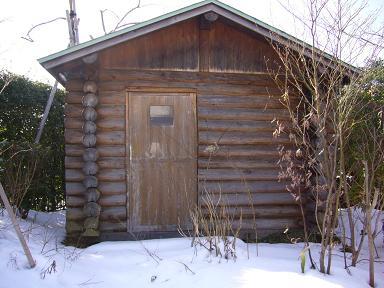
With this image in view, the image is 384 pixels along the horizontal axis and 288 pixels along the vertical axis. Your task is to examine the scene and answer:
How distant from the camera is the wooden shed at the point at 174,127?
23.9 ft

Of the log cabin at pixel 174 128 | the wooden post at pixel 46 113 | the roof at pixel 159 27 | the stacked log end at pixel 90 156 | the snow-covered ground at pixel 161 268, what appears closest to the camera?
the snow-covered ground at pixel 161 268

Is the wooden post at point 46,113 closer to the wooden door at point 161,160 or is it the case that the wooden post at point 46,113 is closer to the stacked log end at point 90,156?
the stacked log end at point 90,156

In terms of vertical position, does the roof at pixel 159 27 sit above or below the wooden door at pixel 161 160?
above

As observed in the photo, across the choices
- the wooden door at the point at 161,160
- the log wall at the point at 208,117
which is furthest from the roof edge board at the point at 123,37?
the wooden door at the point at 161,160

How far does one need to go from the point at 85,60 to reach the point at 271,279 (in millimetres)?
4717

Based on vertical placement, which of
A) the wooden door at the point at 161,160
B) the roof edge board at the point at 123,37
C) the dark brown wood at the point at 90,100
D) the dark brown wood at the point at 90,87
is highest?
the roof edge board at the point at 123,37

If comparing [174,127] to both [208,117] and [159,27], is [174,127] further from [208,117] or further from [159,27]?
[159,27]

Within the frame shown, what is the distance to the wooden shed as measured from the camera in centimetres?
730

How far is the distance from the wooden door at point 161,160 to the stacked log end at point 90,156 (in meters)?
0.64

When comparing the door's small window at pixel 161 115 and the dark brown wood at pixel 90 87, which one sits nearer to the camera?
the dark brown wood at pixel 90 87

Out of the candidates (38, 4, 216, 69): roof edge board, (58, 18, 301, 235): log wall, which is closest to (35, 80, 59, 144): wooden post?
(58, 18, 301, 235): log wall

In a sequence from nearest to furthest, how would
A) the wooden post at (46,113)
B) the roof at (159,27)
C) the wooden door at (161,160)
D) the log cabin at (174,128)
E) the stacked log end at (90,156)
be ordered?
1. the roof at (159,27)
2. the stacked log end at (90,156)
3. the log cabin at (174,128)
4. the wooden door at (161,160)
5. the wooden post at (46,113)

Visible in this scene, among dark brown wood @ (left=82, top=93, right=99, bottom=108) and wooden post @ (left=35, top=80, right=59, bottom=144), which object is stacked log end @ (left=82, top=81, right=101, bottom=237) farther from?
wooden post @ (left=35, top=80, right=59, bottom=144)

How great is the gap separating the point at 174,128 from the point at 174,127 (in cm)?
2
